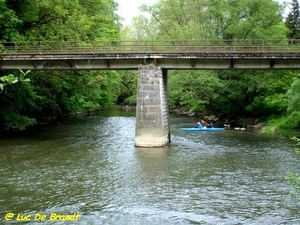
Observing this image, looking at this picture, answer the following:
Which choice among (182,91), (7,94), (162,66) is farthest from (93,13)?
(162,66)

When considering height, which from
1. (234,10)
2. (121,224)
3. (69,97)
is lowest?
(121,224)

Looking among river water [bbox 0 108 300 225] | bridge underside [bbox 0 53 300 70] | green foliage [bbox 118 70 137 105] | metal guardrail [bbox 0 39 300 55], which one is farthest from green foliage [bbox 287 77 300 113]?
green foliage [bbox 118 70 137 105]

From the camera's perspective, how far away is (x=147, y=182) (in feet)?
56.9

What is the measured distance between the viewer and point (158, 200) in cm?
1459

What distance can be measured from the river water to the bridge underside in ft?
19.1

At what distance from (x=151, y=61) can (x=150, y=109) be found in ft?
11.6

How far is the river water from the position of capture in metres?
12.9

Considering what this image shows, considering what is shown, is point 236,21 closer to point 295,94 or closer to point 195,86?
point 195,86

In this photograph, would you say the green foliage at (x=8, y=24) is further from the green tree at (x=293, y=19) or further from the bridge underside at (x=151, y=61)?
the green tree at (x=293, y=19)

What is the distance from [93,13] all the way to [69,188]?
3381cm

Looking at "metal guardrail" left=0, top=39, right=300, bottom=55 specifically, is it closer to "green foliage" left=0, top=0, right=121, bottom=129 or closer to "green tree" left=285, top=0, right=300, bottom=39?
"green foliage" left=0, top=0, right=121, bottom=129

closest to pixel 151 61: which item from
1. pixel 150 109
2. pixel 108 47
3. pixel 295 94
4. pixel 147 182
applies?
pixel 150 109

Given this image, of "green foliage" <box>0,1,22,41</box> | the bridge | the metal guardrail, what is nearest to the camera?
the bridge

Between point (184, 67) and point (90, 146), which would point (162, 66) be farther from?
point (90, 146)
